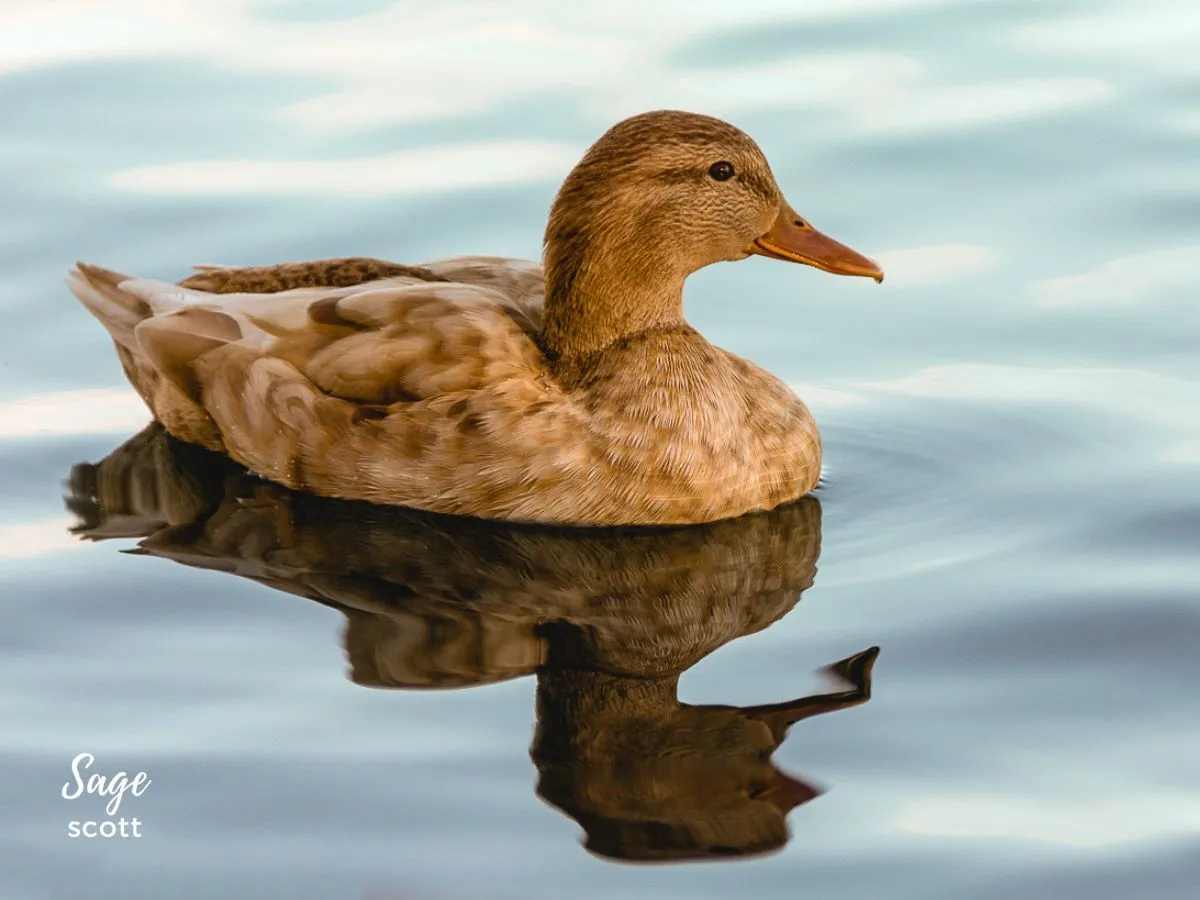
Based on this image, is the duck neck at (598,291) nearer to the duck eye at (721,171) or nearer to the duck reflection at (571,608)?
the duck eye at (721,171)

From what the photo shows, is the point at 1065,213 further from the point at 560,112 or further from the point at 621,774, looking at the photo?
the point at 621,774

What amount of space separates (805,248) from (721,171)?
488 millimetres

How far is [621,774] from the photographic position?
6.73 metres

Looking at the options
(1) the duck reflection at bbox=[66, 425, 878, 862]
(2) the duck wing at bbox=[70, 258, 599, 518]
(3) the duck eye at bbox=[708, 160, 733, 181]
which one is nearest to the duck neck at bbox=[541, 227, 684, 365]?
Answer: (2) the duck wing at bbox=[70, 258, 599, 518]

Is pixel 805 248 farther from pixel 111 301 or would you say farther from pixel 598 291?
pixel 111 301

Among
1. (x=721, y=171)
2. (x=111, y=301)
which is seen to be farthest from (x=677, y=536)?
(x=111, y=301)

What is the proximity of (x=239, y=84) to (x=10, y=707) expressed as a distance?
6414mm

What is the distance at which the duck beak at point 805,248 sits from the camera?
30.1 feet

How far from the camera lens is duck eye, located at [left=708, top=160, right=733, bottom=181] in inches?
355

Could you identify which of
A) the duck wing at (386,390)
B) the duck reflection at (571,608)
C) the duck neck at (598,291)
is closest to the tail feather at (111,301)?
the duck wing at (386,390)

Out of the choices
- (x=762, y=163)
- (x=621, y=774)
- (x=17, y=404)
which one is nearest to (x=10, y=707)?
(x=621, y=774)

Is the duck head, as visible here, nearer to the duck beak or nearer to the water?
the duck beak

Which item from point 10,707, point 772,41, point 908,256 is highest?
point 772,41

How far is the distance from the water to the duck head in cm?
93
